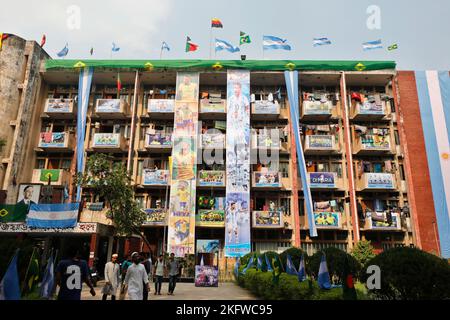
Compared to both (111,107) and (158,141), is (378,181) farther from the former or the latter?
(111,107)

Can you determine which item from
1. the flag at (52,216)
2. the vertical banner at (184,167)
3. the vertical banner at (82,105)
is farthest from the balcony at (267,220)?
the vertical banner at (82,105)

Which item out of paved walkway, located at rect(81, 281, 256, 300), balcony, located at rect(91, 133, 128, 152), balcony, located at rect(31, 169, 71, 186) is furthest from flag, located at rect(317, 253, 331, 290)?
balcony, located at rect(31, 169, 71, 186)

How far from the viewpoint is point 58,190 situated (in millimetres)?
29297

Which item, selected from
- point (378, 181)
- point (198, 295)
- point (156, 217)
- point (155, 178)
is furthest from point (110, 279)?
point (378, 181)

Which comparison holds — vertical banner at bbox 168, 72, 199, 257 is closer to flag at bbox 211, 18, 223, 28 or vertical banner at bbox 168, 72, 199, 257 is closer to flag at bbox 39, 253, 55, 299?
flag at bbox 211, 18, 223, 28

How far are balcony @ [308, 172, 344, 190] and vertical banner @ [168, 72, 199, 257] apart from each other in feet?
31.2

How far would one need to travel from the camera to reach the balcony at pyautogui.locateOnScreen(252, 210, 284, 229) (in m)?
27.0

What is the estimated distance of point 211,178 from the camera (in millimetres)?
28109

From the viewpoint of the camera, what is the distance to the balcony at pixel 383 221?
88.6ft

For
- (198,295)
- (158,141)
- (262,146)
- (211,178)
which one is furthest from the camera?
(158,141)

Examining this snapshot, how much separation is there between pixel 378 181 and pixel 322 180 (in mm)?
4427

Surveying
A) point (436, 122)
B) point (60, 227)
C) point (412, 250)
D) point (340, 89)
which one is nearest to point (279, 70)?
point (340, 89)

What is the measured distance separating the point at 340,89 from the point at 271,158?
921 centimetres
